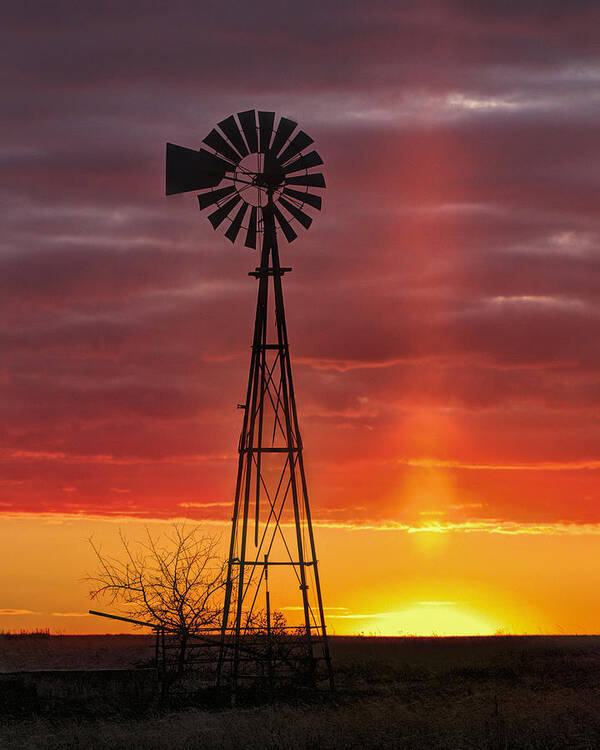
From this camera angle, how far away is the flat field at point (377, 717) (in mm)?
28172

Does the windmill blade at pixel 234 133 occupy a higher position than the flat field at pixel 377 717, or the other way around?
the windmill blade at pixel 234 133

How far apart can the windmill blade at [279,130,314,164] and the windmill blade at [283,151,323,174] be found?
0.24 meters

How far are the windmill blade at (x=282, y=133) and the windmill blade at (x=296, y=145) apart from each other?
0.22 metres

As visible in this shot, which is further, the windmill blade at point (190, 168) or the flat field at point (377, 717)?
the windmill blade at point (190, 168)

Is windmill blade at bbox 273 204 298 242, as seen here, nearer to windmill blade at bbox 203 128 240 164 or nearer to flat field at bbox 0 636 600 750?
windmill blade at bbox 203 128 240 164

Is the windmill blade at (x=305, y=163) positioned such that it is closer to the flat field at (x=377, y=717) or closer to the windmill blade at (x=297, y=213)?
the windmill blade at (x=297, y=213)

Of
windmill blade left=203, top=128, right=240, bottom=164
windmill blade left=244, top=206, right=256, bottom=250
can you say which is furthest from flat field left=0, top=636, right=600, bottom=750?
windmill blade left=203, top=128, right=240, bottom=164

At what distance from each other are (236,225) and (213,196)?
45.2 inches

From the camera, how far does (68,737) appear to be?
95.8 feet

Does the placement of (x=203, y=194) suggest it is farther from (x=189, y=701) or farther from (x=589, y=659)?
(x=589, y=659)

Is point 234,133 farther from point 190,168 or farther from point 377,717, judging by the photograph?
point 377,717

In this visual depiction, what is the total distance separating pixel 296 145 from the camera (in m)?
35.3

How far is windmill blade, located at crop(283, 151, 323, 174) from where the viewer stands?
3550 cm

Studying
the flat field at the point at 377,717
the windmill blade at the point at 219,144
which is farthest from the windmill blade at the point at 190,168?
the flat field at the point at 377,717
